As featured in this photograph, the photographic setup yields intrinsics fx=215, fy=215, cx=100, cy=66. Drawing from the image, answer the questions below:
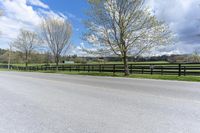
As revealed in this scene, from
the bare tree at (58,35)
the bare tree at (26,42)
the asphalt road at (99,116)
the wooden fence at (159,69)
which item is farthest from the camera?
the bare tree at (26,42)

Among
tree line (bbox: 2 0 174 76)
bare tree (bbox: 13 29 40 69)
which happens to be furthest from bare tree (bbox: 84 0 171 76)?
bare tree (bbox: 13 29 40 69)

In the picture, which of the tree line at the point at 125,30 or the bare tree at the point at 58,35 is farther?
the bare tree at the point at 58,35

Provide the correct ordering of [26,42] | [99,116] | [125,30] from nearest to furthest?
[99,116], [125,30], [26,42]

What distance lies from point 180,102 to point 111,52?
649 inches

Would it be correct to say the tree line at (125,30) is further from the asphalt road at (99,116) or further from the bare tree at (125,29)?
the asphalt road at (99,116)

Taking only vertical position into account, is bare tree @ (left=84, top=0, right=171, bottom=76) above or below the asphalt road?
above

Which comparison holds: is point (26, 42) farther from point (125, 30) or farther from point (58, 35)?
point (125, 30)

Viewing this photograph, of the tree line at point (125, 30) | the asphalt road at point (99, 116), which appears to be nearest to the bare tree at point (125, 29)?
the tree line at point (125, 30)

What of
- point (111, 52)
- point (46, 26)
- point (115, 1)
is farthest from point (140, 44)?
point (46, 26)

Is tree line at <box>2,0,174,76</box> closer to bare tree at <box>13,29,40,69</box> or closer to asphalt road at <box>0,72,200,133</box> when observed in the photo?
asphalt road at <box>0,72,200,133</box>

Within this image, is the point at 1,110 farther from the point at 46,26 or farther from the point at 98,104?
the point at 46,26

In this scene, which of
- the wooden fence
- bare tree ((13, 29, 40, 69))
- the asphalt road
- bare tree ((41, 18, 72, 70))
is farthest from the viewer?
bare tree ((13, 29, 40, 69))

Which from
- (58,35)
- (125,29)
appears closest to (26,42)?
(58,35)

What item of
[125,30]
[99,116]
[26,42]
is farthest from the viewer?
[26,42]
